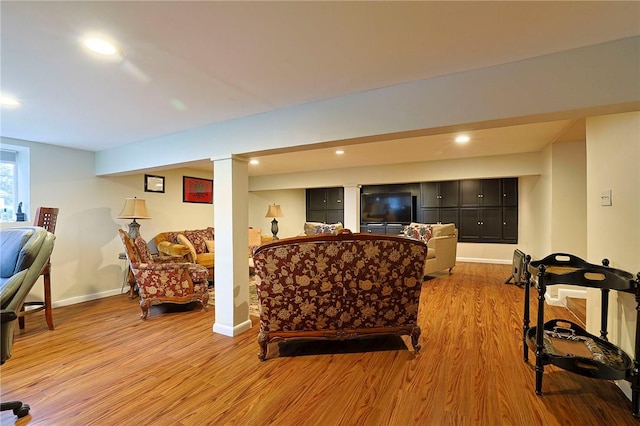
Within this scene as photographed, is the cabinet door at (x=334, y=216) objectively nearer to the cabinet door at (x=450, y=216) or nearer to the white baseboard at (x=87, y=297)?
the cabinet door at (x=450, y=216)

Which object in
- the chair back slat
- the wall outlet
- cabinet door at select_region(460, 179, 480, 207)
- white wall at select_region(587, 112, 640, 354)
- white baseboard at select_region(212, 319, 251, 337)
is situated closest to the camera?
white wall at select_region(587, 112, 640, 354)

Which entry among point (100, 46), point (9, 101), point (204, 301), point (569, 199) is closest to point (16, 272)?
point (100, 46)

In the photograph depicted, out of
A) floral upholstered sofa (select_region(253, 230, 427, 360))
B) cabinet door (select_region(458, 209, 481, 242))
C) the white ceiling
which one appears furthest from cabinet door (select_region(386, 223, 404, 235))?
the white ceiling

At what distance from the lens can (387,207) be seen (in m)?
7.62

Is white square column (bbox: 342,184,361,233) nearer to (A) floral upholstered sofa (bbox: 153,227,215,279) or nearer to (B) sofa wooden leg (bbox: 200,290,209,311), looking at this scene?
(A) floral upholstered sofa (bbox: 153,227,215,279)

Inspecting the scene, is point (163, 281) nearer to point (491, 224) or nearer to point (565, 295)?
point (565, 295)

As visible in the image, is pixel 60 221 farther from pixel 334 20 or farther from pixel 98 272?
pixel 334 20

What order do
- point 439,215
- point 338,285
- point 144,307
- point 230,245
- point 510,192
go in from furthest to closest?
point 439,215, point 510,192, point 144,307, point 230,245, point 338,285

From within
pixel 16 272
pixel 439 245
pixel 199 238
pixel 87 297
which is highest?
pixel 16 272

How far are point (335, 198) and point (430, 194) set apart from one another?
8.58ft

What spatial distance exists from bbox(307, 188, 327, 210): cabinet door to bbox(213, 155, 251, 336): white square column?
5821mm

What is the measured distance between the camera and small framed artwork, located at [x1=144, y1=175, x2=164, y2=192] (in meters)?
4.85

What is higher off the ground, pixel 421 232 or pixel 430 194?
pixel 430 194

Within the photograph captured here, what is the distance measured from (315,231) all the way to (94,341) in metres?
4.47
